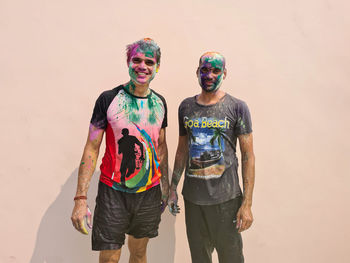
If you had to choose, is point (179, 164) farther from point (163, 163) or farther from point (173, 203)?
point (173, 203)

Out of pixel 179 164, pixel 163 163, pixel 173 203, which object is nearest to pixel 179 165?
pixel 179 164

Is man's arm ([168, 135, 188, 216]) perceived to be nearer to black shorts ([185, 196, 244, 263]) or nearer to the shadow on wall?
black shorts ([185, 196, 244, 263])

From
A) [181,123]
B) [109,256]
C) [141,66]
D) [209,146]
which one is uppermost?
[141,66]

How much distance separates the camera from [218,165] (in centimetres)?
168

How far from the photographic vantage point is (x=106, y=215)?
1.62m

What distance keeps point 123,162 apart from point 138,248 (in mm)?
611

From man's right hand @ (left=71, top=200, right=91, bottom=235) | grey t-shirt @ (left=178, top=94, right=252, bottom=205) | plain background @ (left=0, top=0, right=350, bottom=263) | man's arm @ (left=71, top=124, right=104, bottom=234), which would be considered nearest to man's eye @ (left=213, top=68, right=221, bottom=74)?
grey t-shirt @ (left=178, top=94, right=252, bottom=205)

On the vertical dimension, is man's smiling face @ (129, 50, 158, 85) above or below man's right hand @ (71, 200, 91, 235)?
above

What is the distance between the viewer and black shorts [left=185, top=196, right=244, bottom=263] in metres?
1.69

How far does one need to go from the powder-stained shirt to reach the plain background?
622 mm

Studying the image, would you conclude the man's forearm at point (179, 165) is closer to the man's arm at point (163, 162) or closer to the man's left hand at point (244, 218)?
the man's arm at point (163, 162)
